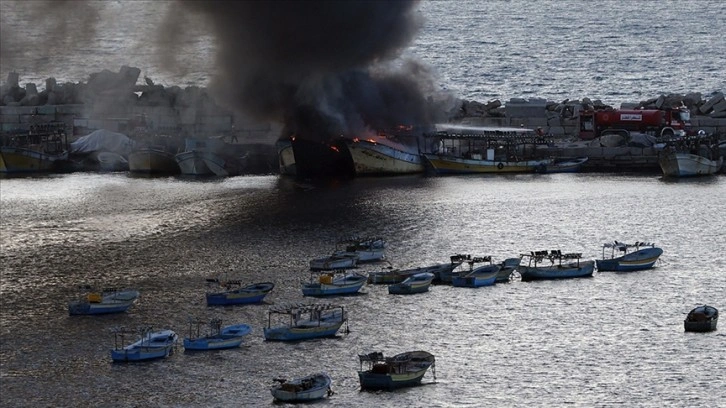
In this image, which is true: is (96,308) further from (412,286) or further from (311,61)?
(311,61)

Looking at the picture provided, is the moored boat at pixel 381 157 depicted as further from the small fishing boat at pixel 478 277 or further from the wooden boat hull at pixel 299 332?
the wooden boat hull at pixel 299 332

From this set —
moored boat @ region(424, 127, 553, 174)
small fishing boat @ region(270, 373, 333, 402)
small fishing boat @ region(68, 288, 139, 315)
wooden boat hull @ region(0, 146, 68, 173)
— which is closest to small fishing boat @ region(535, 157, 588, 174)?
moored boat @ region(424, 127, 553, 174)

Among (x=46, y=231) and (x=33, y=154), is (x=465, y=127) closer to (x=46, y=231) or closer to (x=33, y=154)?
(x=33, y=154)

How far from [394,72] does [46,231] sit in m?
24.5

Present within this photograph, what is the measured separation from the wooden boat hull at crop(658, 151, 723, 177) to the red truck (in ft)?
18.1

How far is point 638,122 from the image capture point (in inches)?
3339

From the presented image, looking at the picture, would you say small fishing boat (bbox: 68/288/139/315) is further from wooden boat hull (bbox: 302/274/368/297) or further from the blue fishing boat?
the blue fishing boat

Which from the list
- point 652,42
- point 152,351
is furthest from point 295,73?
point 652,42

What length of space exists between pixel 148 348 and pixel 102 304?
6.17 m

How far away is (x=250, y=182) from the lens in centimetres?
8000

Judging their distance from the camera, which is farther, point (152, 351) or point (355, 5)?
point (355, 5)

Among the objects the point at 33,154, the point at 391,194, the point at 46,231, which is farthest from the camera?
the point at 33,154

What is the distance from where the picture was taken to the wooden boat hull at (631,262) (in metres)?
57.9

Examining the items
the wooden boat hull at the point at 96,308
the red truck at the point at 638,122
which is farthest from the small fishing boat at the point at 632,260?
the red truck at the point at 638,122
